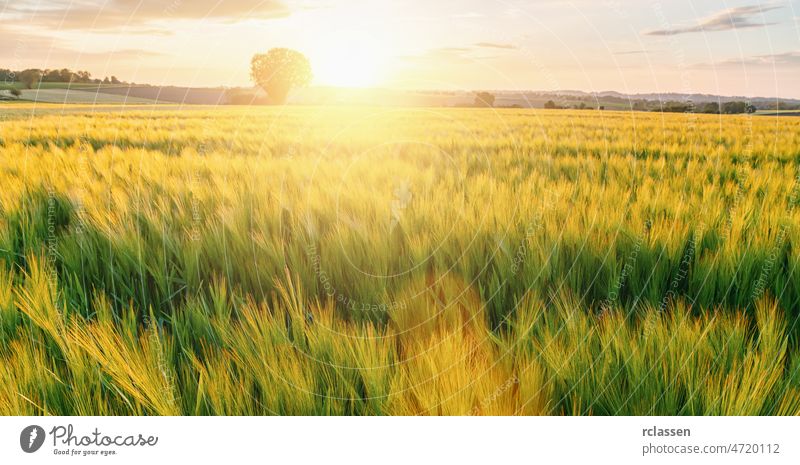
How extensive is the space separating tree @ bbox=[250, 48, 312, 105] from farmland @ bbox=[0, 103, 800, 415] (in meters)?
0.44

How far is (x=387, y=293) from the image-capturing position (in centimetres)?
147

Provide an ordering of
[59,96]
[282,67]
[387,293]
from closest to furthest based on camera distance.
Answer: [387,293], [282,67], [59,96]

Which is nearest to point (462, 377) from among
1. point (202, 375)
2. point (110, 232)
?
point (202, 375)

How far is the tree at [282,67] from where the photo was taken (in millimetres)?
2393

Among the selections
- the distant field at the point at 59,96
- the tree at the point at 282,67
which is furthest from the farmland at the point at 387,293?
the distant field at the point at 59,96

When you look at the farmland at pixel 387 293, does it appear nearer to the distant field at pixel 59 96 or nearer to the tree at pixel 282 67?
the tree at pixel 282 67

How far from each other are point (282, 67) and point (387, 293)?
159 cm

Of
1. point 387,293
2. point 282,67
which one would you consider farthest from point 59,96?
point 387,293

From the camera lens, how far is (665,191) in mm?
2262

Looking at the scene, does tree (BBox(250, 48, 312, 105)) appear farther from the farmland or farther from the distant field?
the distant field

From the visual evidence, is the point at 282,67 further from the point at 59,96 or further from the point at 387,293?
the point at 59,96

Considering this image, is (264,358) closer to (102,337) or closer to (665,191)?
(102,337)

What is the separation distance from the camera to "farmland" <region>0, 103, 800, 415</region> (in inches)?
44.6
